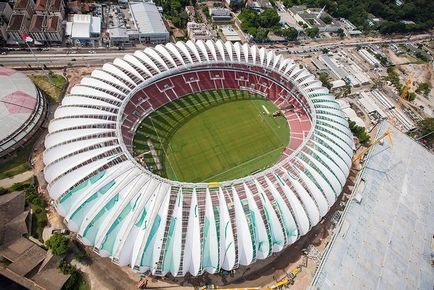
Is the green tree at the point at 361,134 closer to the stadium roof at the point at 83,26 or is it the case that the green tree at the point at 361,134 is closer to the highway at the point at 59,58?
the highway at the point at 59,58

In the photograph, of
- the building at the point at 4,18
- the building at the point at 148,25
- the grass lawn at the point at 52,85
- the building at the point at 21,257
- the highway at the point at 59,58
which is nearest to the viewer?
the building at the point at 21,257

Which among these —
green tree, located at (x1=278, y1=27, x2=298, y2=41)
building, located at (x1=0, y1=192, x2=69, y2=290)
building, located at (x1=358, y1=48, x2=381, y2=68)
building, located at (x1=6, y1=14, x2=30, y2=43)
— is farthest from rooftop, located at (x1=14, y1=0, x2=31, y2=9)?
building, located at (x1=358, y1=48, x2=381, y2=68)

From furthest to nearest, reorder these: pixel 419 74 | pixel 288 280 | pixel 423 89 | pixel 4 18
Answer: pixel 419 74, pixel 423 89, pixel 4 18, pixel 288 280

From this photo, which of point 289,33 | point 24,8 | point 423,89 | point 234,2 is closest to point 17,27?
point 24,8

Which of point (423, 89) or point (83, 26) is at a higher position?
point (423, 89)

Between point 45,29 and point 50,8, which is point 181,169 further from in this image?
point 50,8

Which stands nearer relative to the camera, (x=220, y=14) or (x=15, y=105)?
(x=15, y=105)

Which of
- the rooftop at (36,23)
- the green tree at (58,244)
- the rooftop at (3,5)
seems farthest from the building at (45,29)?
the green tree at (58,244)
